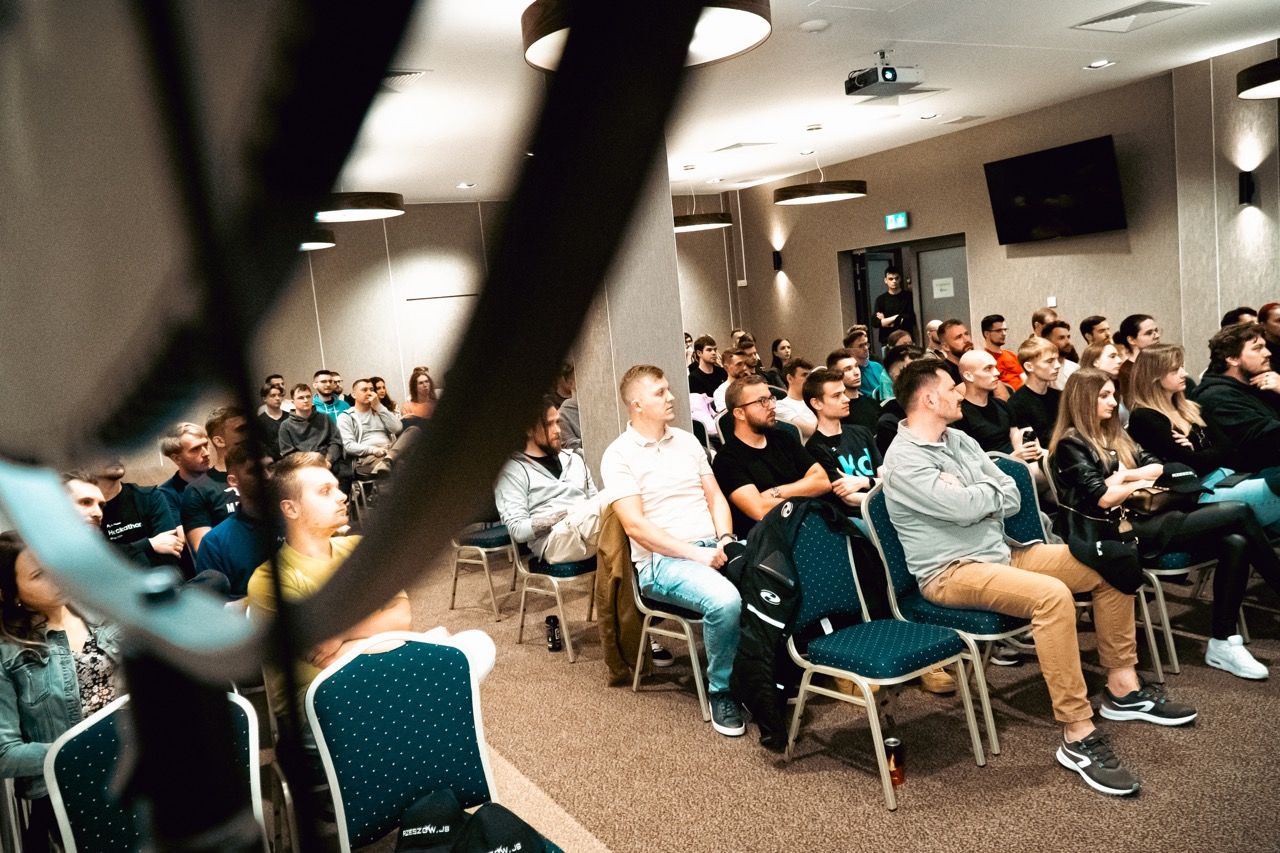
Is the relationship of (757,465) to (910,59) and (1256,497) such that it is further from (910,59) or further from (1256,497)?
(910,59)

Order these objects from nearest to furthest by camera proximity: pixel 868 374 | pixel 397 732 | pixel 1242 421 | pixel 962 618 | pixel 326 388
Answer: pixel 397 732
pixel 962 618
pixel 1242 421
pixel 868 374
pixel 326 388

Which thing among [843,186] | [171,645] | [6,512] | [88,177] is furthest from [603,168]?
[843,186]

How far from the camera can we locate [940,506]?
315 cm

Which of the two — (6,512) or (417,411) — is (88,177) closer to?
(6,512)

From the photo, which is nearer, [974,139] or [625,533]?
[625,533]

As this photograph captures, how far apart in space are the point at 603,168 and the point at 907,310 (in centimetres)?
1198

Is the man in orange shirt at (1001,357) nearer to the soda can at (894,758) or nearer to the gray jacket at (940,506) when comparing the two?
the gray jacket at (940,506)

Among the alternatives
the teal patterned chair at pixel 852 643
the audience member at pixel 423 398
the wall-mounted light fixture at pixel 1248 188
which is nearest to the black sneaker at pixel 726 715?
the teal patterned chair at pixel 852 643

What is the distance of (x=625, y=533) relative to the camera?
146 inches

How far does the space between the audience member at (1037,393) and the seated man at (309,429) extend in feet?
14.4

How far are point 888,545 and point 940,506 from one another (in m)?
0.28

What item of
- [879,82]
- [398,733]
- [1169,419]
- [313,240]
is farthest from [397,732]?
[879,82]

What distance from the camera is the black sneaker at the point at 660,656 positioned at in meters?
4.16

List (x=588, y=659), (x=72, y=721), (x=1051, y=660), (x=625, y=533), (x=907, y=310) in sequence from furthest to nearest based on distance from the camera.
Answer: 1. (x=907, y=310)
2. (x=588, y=659)
3. (x=625, y=533)
4. (x=1051, y=660)
5. (x=72, y=721)
